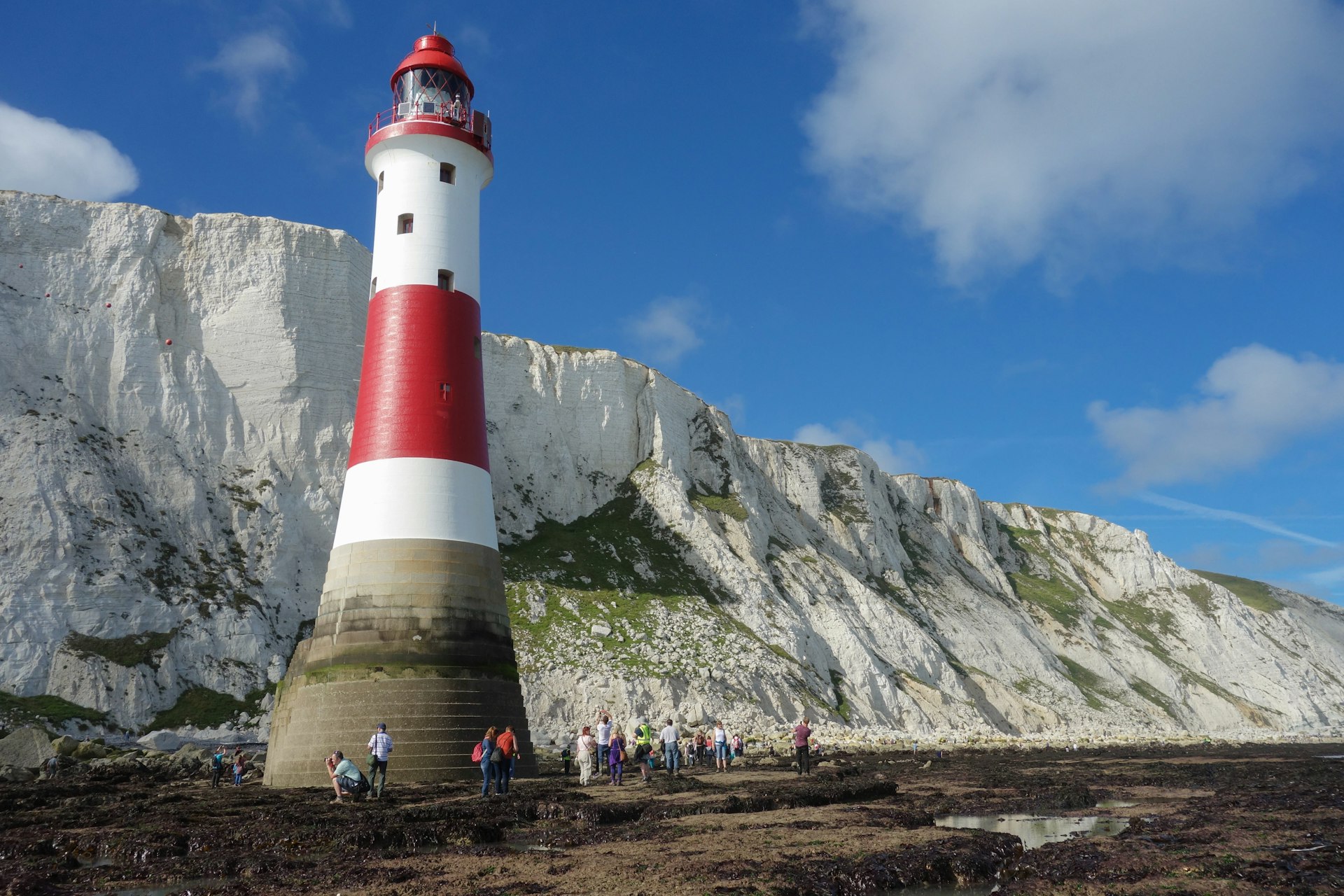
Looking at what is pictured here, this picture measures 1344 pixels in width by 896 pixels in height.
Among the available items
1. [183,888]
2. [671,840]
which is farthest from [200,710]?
[671,840]

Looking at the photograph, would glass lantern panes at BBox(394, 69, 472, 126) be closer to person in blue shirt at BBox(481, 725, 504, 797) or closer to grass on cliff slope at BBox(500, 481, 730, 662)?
person in blue shirt at BBox(481, 725, 504, 797)

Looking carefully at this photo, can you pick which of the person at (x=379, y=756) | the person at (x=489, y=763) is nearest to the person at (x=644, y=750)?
the person at (x=489, y=763)

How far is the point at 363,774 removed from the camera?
71.3ft

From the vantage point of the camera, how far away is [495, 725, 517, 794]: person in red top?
21.3 meters

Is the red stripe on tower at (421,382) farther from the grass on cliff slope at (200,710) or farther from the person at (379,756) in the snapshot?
the grass on cliff slope at (200,710)

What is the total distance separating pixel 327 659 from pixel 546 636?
108 feet

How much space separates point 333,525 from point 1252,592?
147 m

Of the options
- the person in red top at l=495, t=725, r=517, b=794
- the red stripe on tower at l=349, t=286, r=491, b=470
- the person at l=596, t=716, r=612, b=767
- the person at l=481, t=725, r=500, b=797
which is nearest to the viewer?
the person at l=481, t=725, r=500, b=797

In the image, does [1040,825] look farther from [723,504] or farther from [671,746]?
[723,504]

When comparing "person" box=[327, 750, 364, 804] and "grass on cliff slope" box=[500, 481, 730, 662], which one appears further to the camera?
"grass on cliff slope" box=[500, 481, 730, 662]

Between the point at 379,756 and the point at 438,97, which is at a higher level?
the point at 438,97

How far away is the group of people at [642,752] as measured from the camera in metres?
26.4

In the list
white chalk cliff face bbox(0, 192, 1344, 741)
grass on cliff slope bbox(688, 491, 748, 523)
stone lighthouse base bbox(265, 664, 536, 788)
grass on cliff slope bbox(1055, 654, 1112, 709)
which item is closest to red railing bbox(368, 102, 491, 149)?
stone lighthouse base bbox(265, 664, 536, 788)

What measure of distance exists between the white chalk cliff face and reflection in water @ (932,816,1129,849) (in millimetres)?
36302
